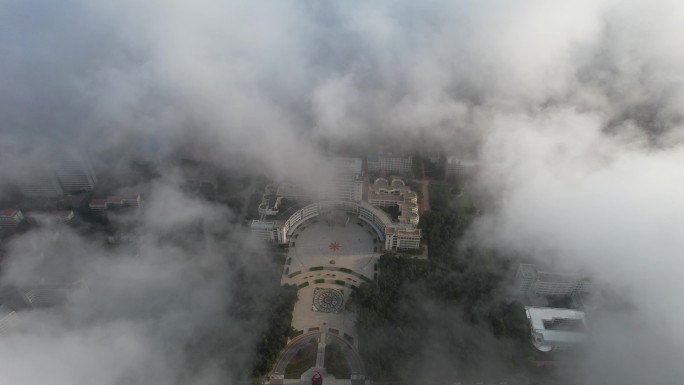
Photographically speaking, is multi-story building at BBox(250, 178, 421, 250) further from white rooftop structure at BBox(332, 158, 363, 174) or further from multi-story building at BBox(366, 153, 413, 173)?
multi-story building at BBox(366, 153, 413, 173)

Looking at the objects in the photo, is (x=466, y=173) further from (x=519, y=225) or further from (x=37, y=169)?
(x=37, y=169)

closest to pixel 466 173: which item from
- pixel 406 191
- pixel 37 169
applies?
pixel 406 191

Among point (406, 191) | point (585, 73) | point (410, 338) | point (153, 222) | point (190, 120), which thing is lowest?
point (410, 338)

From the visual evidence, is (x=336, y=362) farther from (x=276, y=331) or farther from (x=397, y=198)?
(x=397, y=198)

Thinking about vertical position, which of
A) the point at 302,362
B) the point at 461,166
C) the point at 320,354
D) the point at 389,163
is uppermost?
the point at 389,163

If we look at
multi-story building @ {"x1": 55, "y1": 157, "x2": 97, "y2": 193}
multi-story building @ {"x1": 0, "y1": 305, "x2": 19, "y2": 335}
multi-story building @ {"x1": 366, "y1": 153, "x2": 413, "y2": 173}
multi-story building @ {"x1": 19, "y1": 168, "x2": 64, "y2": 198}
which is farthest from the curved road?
multi-story building @ {"x1": 19, "y1": 168, "x2": 64, "y2": 198}

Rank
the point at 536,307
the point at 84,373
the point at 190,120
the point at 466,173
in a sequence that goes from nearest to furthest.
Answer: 1. the point at 84,373
2. the point at 536,307
3. the point at 466,173
4. the point at 190,120

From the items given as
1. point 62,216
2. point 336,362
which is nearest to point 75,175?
point 62,216
